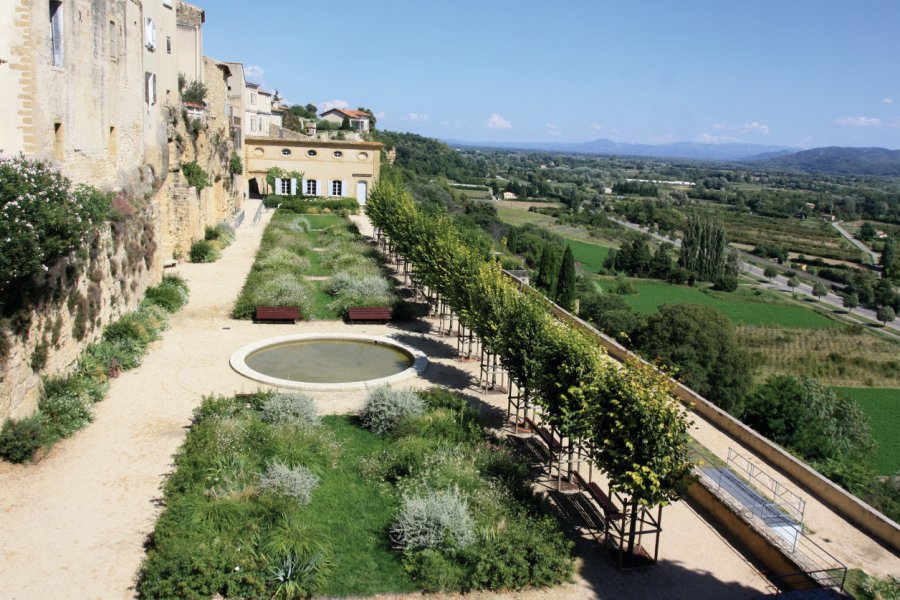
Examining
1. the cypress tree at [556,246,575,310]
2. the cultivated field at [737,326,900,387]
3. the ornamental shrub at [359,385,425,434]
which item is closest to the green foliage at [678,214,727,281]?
the cultivated field at [737,326,900,387]

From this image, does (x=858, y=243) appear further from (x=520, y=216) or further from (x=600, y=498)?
(x=600, y=498)

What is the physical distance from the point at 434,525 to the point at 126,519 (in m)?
4.91

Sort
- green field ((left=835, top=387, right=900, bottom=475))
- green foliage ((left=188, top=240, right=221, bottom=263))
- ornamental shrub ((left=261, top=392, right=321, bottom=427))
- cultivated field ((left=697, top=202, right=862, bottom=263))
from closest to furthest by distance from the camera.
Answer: ornamental shrub ((left=261, top=392, right=321, bottom=427)) → green field ((left=835, top=387, right=900, bottom=475)) → green foliage ((left=188, top=240, right=221, bottom=263)) → cultivated field ((left=697, top=202, right=862, bottom=263))

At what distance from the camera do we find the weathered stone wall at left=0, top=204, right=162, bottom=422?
12625 mm

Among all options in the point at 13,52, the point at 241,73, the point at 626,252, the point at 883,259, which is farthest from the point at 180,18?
the point at 883,259

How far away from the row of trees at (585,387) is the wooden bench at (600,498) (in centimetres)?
32

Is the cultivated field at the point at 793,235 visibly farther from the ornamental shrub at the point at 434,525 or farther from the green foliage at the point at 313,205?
the ornamental shrub at the point at 434,525

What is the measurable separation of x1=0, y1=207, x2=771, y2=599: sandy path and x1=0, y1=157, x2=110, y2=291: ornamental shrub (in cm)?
352

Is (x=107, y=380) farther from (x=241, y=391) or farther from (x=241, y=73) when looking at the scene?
(x=241, y=73)

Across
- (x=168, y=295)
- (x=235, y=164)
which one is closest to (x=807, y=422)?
(x=168, y=295)

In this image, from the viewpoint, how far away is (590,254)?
83875mm

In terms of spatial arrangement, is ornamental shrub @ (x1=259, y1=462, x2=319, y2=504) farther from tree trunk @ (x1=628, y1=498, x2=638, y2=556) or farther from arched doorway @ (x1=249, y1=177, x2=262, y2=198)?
arched doorway @ (x1=249, y1=177, x2=262, y2=198)

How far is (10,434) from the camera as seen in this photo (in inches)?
467

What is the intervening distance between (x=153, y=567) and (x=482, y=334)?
9.49m
